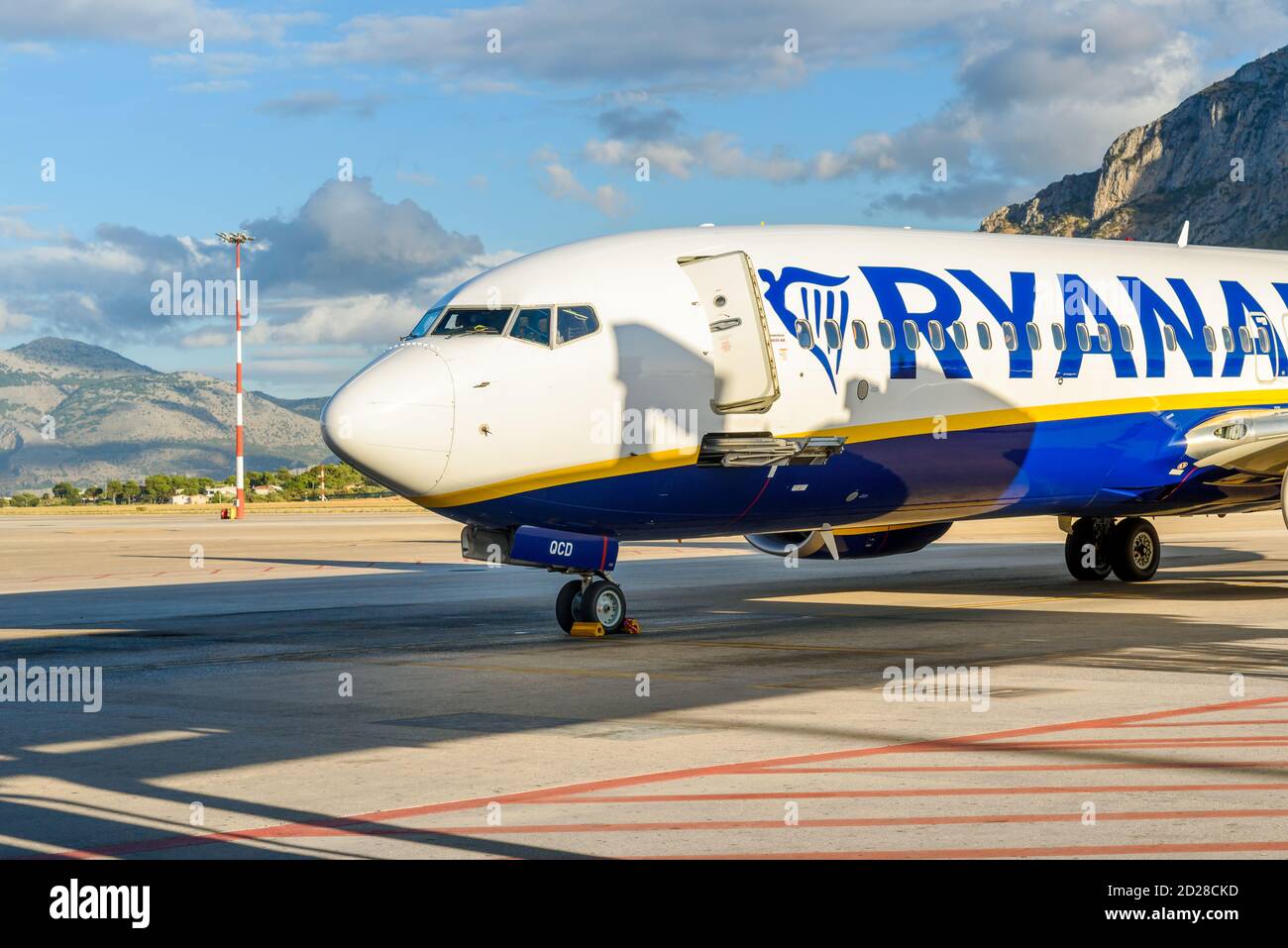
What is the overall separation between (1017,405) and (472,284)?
26.4ft

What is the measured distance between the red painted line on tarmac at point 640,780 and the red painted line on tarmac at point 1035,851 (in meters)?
1.75

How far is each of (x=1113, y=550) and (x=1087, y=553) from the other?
45 centimetres

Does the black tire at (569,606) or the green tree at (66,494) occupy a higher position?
the green tree at (66,494)

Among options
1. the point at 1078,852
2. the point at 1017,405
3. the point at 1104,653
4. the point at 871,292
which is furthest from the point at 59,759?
the point at 1017,405

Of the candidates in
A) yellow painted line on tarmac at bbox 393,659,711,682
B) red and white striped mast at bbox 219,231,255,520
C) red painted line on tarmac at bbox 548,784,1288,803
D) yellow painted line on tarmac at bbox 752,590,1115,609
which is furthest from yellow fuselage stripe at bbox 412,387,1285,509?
red and white striped mast at bbox 219,231,255,520

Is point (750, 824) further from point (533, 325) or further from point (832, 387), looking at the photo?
point (832, 387)

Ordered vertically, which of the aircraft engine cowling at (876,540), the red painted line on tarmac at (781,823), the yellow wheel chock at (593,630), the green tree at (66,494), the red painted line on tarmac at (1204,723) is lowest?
the red painted line on tarmac at (781,823)

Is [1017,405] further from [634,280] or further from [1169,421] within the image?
[634,280]

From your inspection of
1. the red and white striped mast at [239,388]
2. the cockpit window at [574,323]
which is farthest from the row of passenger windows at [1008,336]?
the red and white striped mast at [239,388]

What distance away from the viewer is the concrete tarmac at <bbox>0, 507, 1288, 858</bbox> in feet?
28.8

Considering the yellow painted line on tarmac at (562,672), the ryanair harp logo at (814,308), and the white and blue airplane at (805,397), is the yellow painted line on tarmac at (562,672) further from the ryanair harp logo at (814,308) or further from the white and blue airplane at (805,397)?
the ryanair harp logo at (814,308)

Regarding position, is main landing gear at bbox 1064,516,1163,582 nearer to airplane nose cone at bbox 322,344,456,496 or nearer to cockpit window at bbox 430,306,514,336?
cockpit window at bbox 430,306,514,336

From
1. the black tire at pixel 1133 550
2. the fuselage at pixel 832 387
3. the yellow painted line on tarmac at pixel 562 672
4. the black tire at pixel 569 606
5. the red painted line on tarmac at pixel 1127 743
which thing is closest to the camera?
the red painted line on tarmac at pixel 1127 743

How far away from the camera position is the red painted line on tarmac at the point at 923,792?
31.8 ft
